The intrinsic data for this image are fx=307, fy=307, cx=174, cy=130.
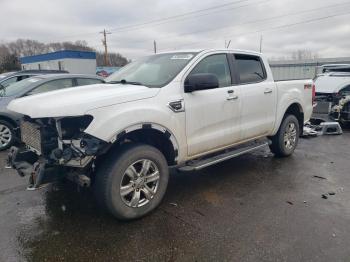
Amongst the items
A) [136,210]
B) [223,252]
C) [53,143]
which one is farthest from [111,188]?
[223,252]

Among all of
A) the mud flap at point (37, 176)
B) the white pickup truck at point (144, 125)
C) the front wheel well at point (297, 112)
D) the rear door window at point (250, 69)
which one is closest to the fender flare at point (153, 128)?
the white pickup truck at point (144, 125)

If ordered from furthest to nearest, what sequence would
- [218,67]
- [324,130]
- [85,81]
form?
[324,130], [85,81], [218,67]

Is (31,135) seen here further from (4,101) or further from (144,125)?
(4,101)

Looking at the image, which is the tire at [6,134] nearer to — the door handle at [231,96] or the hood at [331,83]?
the door handle at [231,96]

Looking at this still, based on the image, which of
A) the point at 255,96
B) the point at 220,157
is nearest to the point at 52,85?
the point at 220,157

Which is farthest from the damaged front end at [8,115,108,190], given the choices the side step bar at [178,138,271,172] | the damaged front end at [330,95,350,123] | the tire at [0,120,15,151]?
the damaged front end at [330,95,350,123]

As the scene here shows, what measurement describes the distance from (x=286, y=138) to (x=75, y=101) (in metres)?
4.15

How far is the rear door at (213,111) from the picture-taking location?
3820 millimetres

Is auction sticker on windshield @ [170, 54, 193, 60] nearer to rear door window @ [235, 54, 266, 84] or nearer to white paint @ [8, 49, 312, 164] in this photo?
white paint @ [8, 49, 312, 164]

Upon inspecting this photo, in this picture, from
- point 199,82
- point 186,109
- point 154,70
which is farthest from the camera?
point 154,70

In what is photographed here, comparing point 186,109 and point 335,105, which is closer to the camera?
point 186,109

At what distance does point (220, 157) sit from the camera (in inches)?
169

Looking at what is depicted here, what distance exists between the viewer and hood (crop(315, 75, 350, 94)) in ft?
29.2

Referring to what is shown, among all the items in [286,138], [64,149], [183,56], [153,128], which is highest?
[183,56]
